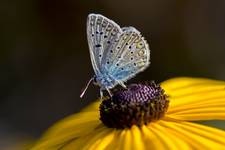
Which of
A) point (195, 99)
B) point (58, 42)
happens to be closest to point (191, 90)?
point (195, 99)

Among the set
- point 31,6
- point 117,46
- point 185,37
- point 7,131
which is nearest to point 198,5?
point 185,37

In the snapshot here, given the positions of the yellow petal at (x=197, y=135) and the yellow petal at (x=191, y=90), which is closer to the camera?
the yellow petal at (x=197, y=135)

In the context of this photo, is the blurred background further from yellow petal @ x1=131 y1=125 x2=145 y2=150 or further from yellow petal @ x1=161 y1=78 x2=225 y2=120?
yellow petal @ x1=131 y1=125 x2=145 y2=150

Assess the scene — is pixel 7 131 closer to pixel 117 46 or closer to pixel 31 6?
pixel 31 6

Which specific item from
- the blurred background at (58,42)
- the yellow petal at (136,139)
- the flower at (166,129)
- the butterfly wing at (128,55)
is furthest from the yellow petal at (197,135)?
the blurred background at (58,42)

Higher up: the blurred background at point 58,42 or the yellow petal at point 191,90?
the yellow petal at point 191,90

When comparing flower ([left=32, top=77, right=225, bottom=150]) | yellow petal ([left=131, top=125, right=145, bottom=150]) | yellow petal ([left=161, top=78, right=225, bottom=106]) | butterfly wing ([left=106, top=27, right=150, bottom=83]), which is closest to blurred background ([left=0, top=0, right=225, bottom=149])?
yellow petal ([left=161, top=78, right=225, bottom=106])

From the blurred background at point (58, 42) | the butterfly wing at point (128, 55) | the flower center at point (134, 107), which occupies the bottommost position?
the blurred background at point (58, 42)

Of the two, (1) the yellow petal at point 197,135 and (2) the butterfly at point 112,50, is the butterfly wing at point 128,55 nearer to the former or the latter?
(2) the butterfly at point 112,50
